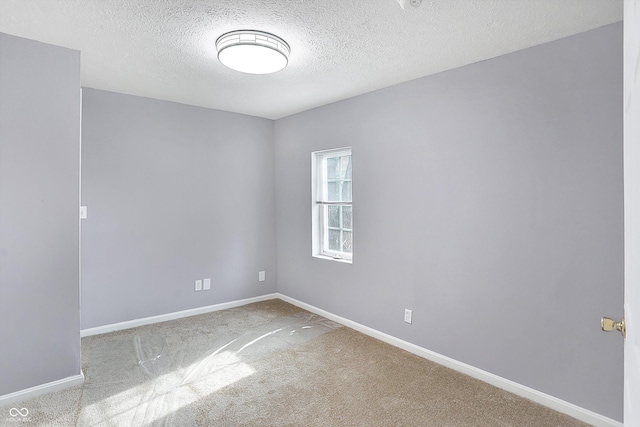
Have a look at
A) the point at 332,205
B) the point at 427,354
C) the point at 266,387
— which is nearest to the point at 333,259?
the point at 332,205

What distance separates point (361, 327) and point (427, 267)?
3.36ft

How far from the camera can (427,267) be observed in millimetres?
2977

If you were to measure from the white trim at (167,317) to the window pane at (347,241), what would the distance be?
133cm

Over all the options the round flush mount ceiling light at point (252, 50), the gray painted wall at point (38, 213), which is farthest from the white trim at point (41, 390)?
the round flush mount ceiling light at point (252, 50)

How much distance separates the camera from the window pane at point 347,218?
3.93 m

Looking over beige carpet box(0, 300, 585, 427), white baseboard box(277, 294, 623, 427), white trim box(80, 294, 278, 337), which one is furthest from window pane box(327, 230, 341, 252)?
white trim box(80, 294, 278, 337)

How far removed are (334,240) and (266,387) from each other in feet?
6.49

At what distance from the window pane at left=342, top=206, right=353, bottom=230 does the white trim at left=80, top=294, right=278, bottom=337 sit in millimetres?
1493

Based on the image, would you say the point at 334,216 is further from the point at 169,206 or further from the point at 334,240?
the point at 169,206

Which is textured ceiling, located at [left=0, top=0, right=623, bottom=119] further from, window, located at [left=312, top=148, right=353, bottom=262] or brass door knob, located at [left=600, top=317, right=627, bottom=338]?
brass door knob, located at [left=600, top=317, right=627, bottom=338]

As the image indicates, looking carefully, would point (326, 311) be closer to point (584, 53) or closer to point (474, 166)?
point (474, 166)

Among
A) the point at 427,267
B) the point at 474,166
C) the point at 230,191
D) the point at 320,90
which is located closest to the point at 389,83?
the point at 320,90

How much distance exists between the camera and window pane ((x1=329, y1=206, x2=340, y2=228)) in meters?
4.09

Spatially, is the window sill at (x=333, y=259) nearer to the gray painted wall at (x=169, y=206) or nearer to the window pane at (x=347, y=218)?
the window pane at (x=347, y=218)
